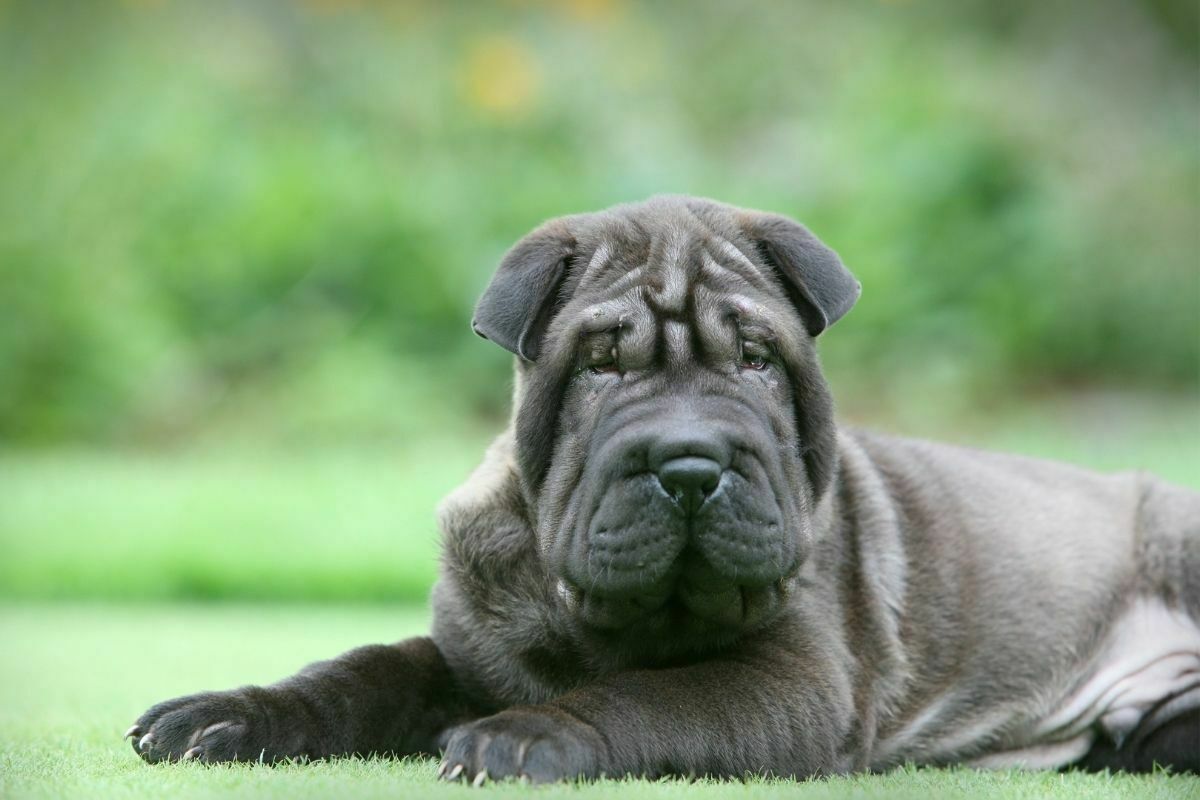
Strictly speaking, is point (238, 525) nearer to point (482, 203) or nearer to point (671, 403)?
point (482, 203)

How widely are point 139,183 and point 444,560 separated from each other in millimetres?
9326

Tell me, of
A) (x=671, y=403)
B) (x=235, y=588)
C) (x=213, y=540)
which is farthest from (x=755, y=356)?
(x=213, y=540)

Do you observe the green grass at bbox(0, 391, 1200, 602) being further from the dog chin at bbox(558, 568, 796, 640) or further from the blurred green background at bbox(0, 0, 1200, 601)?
the dog chin at bbox(558, 568, 796, 640)

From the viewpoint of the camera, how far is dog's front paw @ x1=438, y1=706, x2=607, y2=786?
10.6 ft

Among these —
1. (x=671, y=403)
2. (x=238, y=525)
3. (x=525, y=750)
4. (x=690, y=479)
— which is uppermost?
(x=671, y=403)

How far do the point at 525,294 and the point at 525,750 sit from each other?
1329 mm

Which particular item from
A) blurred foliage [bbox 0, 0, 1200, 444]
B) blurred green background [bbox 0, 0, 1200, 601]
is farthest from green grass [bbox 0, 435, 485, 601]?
blurred foliage [bbox 0, 0, 1200, 444]

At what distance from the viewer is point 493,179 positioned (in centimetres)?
1268

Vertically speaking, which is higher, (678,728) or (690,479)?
(690,479)

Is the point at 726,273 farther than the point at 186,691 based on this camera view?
No

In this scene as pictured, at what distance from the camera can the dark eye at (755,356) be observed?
3.92 meters

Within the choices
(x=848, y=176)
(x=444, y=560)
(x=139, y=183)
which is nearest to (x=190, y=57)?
(x=139, y=183)

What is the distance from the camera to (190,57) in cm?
1435

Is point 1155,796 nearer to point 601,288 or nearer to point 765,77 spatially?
point 601,288
